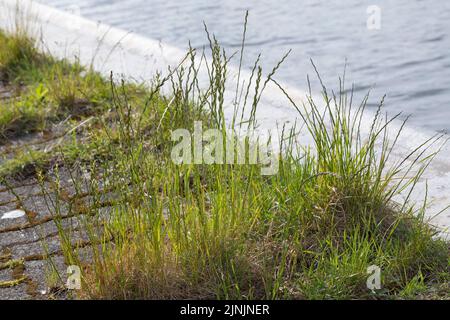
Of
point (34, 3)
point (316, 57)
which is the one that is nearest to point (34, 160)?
point (316, 57)

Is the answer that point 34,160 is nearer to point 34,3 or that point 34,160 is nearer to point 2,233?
point 2,233

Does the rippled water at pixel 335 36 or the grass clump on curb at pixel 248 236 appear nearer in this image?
the grass clump on curb at pixel 248 236

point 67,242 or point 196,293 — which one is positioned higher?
point 67,242

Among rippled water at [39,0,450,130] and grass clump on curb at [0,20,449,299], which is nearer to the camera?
grass clump on curb at [0,20,449,299]

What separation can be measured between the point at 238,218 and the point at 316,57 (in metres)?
3.32

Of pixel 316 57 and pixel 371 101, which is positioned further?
pixel 316 57

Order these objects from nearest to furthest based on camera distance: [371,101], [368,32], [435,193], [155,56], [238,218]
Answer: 1. [238,218]
2. [435,193]
3. [371,101]
4. [155,56]
5. [368,32]

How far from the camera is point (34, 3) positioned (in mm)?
8500

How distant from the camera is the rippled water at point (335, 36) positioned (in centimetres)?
532

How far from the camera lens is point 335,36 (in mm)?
6520

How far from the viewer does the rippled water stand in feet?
17.5

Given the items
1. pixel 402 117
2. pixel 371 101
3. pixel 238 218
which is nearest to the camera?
pixel 238 218

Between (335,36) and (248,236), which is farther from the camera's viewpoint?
(335,36)

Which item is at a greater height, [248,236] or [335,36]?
[335,36]
